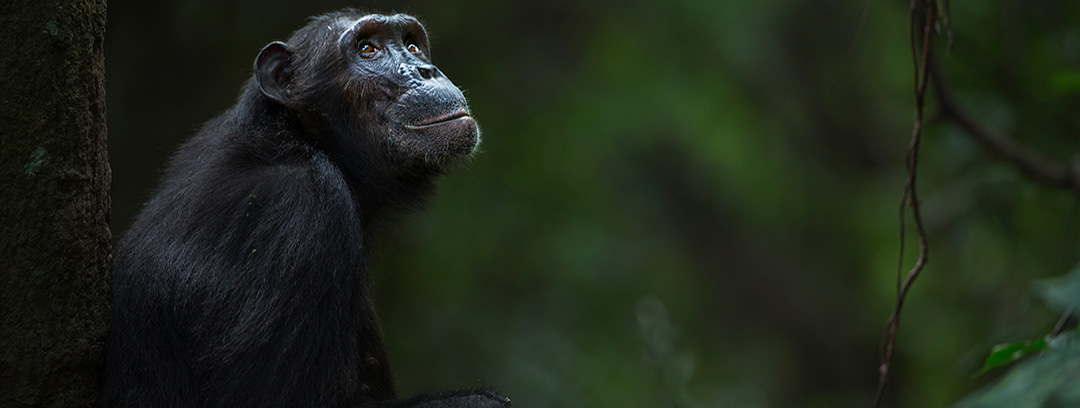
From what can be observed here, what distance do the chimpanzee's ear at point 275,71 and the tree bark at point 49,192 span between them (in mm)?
1065

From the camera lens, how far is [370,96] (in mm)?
4195

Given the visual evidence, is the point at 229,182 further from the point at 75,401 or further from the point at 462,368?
the point at 462,368

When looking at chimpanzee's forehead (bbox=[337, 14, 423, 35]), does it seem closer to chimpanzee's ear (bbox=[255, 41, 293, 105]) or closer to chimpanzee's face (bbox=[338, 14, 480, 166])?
chimpanzee's face (bbox=[338, 14, 480, 166])

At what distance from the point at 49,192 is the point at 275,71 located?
5.12ft

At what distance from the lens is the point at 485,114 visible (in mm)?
8555

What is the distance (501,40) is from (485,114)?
31.8 inches

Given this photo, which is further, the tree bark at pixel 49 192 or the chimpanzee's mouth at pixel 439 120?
the chimpanzee's mouth at pixel 439 120

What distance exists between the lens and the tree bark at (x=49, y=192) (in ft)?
8.60

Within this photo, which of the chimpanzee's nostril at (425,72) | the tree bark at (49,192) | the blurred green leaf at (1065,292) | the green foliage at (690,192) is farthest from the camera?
the green foliage at (690,192)

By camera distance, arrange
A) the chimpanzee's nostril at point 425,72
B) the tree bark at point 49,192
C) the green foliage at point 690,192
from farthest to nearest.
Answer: the green foliage at point 690,192
the chimpanzee's nostril at point 425,72
the tree bark at point 49,192

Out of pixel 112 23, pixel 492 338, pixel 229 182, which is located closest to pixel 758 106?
pixel 492 338

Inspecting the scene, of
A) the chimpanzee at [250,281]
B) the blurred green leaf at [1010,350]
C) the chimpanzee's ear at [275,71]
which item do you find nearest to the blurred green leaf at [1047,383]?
the blurred green leaf at [1010,350]

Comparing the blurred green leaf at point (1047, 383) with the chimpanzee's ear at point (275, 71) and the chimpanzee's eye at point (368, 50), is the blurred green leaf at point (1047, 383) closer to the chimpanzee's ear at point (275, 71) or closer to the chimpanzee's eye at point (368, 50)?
the chimpanzee's eye at point (368, 50)

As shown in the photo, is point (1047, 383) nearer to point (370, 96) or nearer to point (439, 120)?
point (439, 120)
